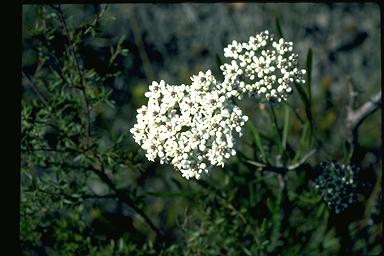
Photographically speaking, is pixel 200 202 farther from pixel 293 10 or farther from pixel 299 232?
pixel 293 10

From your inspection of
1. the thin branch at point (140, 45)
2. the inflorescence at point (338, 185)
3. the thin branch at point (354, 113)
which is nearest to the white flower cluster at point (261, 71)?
the inflorescence at point (338, 185)

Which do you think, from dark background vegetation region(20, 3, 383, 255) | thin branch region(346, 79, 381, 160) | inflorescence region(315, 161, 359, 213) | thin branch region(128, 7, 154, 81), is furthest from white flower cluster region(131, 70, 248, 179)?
thin branch region(128, 7, 154, 81)

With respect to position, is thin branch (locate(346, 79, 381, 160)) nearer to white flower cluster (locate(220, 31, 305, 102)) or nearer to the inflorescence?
the inflorescence

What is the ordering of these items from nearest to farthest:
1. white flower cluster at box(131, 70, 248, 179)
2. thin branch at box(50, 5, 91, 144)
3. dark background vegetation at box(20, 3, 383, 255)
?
white flower cluster at box(131, 70, 248, 179) < thin branch at box(50, 5, 91, 144) < dark background vegetation at box(20, 3, 383, 255)

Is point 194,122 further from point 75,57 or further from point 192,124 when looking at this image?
point 75,57

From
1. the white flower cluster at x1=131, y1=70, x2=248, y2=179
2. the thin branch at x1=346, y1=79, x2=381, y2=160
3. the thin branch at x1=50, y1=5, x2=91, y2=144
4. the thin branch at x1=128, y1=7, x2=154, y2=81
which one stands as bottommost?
the white flower cluster at x1=131, y1=70, x2=248, y2=179

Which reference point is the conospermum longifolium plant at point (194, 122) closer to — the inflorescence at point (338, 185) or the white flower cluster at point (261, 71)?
the white flower cluster at point (261, 71)
